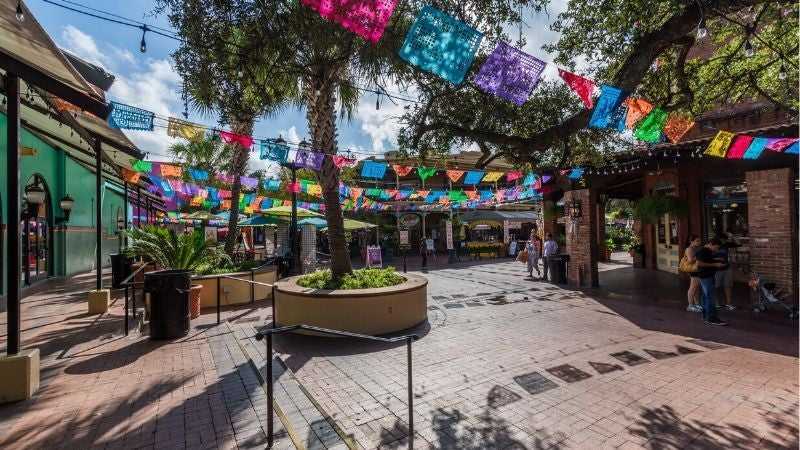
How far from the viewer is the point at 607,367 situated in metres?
5.09

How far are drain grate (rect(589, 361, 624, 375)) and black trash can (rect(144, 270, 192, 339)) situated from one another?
6.41 meters

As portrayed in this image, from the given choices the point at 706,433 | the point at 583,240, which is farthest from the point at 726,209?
the point at 706,433

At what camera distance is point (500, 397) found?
4242mm

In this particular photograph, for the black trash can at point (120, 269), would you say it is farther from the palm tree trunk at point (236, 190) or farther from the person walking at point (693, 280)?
the person walking at point (693, 280)

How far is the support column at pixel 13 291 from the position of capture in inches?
161

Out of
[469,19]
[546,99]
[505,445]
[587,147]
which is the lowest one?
[505,445]

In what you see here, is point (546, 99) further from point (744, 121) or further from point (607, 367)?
point (744, 121)

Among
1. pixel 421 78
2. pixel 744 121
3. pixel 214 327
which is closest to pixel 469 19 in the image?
pixel 421 78

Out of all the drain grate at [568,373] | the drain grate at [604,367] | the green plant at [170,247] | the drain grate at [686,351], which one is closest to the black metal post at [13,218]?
the green plant at [170,247]

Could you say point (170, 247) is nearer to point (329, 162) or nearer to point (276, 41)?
point (329, 162)

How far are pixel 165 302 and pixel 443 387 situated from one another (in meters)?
4.85

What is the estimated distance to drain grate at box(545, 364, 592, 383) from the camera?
473cm

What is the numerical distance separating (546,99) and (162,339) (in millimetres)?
8186

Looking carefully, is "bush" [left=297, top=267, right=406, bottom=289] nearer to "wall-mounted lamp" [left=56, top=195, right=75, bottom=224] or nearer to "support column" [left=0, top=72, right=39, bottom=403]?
"support column" [left=0, top=72, right=39, bottom=403]
